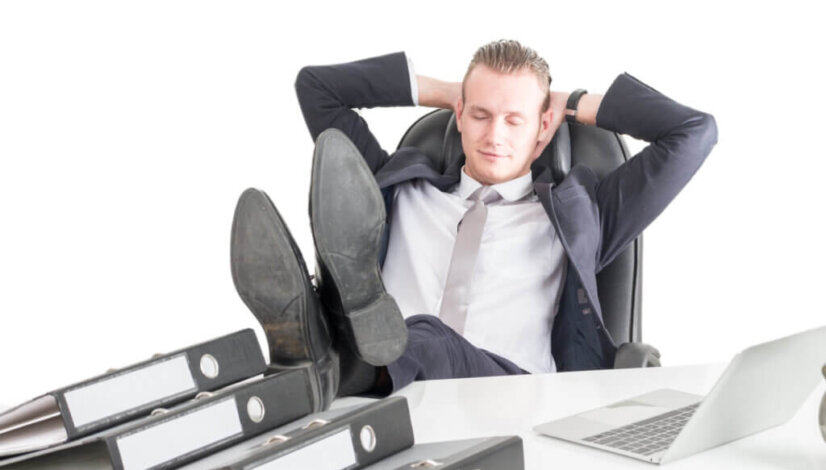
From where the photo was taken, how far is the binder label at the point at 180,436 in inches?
36.8

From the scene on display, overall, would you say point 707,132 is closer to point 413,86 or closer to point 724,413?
point 413,86

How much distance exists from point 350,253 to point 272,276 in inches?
5.2

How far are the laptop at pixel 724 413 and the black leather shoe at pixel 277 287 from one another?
294mm

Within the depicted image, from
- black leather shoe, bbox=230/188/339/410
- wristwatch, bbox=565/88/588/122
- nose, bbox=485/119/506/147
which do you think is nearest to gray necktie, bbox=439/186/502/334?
nose, bbox=485/119/506/147

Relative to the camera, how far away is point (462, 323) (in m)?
2.19

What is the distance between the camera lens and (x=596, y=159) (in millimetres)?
2324

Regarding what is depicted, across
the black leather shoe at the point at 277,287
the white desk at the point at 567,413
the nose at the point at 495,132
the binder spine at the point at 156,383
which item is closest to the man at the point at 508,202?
the nose at the point at 495,132

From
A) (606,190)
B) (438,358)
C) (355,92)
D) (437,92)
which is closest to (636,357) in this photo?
(438,358)

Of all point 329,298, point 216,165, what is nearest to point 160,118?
point 216,165

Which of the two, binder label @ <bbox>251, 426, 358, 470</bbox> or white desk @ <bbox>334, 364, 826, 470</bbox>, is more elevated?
A: binder label @ <bbox>251, 426, 358, 470</bbox>

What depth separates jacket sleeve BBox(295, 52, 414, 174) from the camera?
2.49 metres

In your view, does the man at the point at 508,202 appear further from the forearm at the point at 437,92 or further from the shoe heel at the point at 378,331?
the shoe heel at the point at 378,331

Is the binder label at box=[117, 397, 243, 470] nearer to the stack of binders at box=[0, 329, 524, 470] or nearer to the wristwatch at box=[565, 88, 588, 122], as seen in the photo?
the stack of binders at box=[0, 329, 524, 470]

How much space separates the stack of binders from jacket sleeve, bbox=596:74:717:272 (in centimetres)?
117
